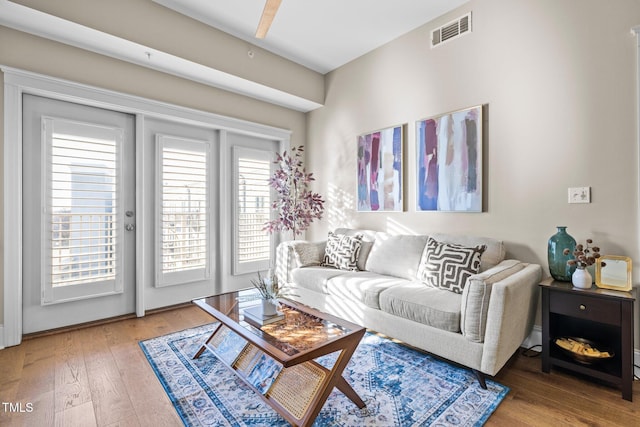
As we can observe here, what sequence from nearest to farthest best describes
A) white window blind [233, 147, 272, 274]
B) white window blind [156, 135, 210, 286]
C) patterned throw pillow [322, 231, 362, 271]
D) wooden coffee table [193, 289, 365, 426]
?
1. wooden coffee table [193, 289, 365, 426]
2. patterned throw pillow [322, 231, 362, 271]
3. white window blind [156, 135, 210, 286]
4. white window blind [233, 147, 272, 274]

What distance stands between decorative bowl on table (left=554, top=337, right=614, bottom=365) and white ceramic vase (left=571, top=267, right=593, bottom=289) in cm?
38

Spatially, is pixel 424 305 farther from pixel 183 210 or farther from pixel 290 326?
pixel 183 210

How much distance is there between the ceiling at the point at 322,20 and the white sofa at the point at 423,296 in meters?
A: 2.18

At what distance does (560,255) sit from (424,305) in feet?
3.42

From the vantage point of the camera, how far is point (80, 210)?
9.50 feet

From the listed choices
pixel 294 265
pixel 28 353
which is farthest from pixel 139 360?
pixel 294 265

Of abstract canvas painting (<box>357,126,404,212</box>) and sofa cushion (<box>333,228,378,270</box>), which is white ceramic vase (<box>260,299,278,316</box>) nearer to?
sofa cushion (<box>333,228,378,270</box>)

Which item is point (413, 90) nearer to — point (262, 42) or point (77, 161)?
point (262, 42)

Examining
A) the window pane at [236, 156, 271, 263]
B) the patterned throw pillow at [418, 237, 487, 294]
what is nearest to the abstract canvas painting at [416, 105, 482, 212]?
the patterned throw pillow at [418, 237, 487, 294]

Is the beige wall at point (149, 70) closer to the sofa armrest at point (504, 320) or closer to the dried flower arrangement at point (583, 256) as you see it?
the sofa armrest at point (504, 320)

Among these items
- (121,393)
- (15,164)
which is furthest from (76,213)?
(121,393)

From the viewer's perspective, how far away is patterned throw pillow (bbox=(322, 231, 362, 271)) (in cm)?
329

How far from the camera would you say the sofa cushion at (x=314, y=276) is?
3.01 meters

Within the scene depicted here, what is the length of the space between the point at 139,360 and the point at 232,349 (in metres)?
0.76
